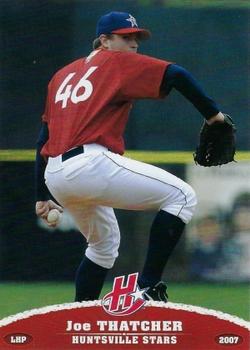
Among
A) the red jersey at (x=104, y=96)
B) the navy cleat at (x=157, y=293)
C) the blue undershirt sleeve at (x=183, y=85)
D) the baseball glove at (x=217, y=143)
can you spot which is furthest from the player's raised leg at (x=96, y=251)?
the blue undershirt sleeve at (x=183, y=85)

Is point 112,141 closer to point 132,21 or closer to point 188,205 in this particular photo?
point 188,205

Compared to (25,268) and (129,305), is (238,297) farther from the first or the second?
(25,268)

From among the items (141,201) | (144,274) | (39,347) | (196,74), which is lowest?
(39,347)

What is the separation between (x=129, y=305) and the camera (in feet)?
16.7

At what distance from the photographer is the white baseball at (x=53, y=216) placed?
5230 millimetres

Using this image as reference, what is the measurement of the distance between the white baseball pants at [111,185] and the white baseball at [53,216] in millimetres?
161

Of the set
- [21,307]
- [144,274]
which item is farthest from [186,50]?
[21,307]

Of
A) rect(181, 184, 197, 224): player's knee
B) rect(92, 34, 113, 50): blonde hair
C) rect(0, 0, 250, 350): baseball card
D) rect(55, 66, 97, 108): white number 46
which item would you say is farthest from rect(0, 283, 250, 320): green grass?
rect(92, 34, 113, 50): blonde hair

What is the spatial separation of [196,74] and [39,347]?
1.49m

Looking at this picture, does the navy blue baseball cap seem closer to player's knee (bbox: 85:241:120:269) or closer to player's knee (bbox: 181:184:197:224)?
player's knee (bbox: 181:184:197:224)

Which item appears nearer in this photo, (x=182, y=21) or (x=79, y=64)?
(x=79, y=64)

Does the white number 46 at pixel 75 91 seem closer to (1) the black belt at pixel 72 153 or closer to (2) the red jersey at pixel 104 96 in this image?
(2) the red jersey at pixel 104 96

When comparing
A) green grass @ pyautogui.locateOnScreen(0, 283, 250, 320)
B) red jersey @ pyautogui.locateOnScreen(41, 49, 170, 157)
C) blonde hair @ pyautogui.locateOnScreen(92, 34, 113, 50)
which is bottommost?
green grass @ pyautogui.locateOnScreen(0, 283, 250, 320)

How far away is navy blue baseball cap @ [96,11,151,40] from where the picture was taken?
502 cm
